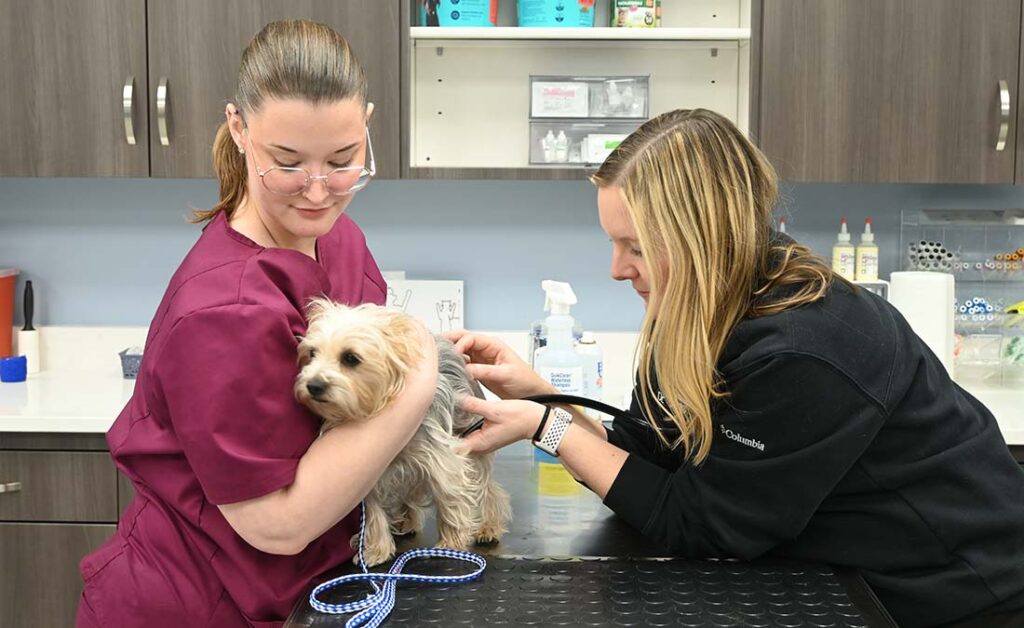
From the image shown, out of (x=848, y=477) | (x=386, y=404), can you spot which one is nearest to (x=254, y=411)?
(x=386, y=404)

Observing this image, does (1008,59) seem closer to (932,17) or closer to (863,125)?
(932,17)

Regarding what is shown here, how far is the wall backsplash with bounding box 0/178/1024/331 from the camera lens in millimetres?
3053

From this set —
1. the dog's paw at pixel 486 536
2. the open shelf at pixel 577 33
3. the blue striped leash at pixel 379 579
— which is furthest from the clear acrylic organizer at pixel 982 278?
the blue striped leash at pixel 379 579

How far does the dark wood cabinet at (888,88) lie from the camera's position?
2584 mm

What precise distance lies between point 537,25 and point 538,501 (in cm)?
144

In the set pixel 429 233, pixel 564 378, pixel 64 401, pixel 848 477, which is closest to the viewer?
pixel 848 477

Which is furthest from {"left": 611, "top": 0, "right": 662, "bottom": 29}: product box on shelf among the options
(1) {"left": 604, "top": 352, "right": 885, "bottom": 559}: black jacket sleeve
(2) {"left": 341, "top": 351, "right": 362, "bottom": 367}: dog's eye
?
(2) {"left": 341, "top": 351, "right": 362, "bottom": 367}: dog's eye

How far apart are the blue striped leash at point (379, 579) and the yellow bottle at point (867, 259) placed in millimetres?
1846

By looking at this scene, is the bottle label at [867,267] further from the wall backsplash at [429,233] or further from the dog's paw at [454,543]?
the dog's paw at [454,543]

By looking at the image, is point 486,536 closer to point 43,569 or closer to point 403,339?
point 403,339

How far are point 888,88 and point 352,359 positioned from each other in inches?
70.7

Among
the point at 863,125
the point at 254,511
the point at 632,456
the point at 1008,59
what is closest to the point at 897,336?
the point at 632,456

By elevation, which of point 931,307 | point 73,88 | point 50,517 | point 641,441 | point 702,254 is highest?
point 73,88

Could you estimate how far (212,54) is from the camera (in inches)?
102
